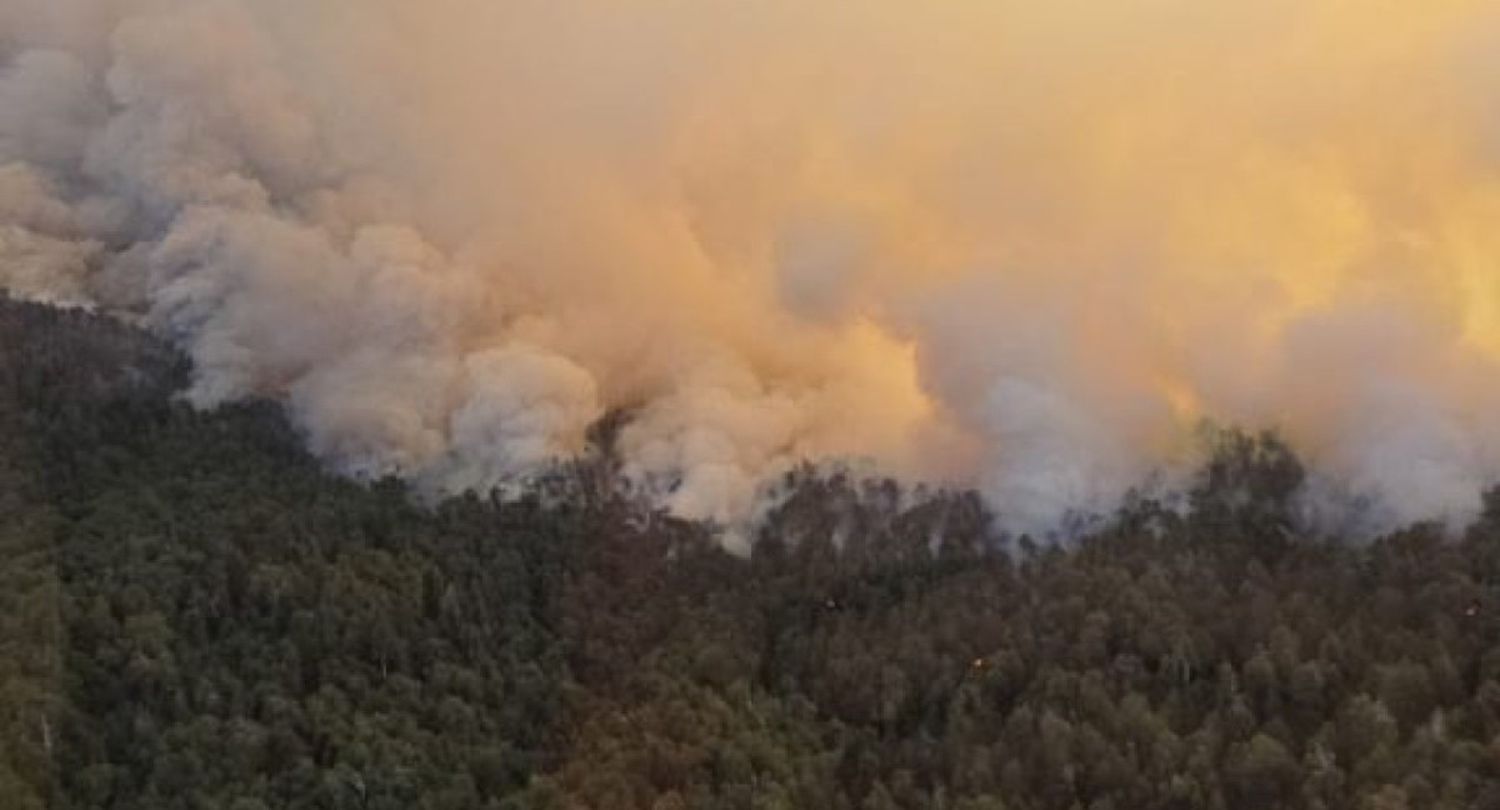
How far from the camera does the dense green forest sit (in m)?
34.7

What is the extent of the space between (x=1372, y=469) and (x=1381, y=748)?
13707 millimetres

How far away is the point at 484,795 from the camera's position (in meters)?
Answer: 36.5

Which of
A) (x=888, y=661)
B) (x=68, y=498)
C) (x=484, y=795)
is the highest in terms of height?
(x=68, y=498)

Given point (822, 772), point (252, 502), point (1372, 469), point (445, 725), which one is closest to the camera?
point (822, 772)

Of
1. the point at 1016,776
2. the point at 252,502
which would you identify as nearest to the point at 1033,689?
the point at 1016,776

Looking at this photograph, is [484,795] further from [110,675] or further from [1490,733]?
[1490,733]

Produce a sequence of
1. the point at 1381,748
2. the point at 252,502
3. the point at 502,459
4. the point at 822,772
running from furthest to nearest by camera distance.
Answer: the point at 502,459 → the point at 252,502 → the point at 822,772 → the point at 1381,748

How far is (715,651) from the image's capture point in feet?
132

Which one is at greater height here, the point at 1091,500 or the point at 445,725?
the point at 1091,500

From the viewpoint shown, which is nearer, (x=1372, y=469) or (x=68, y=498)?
(x=1372, y=469)

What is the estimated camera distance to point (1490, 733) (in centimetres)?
3350

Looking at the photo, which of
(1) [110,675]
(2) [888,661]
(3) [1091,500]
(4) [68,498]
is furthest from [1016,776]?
(4) [68,498]

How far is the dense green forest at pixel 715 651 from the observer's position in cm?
3469

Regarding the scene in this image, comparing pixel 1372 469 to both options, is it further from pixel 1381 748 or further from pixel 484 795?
pixel 484 795
